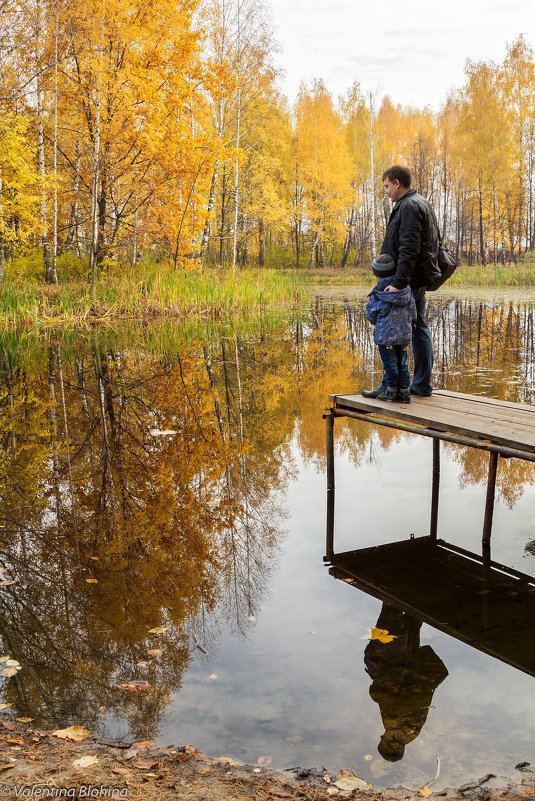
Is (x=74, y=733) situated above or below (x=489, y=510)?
below

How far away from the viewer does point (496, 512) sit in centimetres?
517

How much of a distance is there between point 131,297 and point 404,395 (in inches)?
480

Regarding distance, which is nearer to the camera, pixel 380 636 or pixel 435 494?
pixel 380 636

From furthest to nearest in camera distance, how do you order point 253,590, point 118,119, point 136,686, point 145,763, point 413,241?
point 118,119 < point 413,241 < point 253,590 < point 136,686 < point 145,763

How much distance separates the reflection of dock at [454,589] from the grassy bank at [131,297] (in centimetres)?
1263

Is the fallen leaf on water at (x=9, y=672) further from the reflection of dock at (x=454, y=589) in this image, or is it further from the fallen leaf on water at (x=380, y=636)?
the reflection of dock at (x=454, y=589)

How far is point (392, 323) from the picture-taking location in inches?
205

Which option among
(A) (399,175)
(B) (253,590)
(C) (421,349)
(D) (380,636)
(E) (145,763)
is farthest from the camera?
(C) (421,349)

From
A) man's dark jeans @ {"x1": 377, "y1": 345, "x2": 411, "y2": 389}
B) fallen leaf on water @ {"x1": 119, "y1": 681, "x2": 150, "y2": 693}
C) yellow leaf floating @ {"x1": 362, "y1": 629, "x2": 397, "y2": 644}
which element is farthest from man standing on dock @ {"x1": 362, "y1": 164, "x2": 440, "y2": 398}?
fallen leaf on water @ {"x1": 119, "y1": 681, "x2": 150, "y2": 693}

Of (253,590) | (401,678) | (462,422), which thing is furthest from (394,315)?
(401,678)

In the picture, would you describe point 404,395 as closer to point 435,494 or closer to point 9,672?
point 435,494

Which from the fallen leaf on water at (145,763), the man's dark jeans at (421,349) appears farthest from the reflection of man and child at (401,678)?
the man's dark jeans at (421,349)

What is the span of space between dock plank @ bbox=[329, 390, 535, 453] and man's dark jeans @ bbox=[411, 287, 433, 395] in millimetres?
117

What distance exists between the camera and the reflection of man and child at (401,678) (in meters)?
2.71
